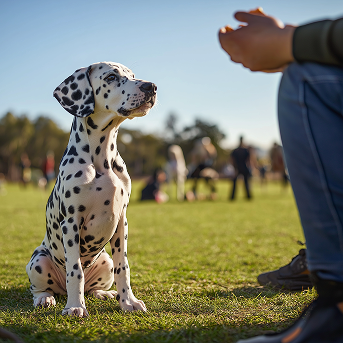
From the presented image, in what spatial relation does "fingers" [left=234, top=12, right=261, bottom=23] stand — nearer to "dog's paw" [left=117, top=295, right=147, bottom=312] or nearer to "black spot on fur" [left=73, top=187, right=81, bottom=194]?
"black spot on fur" [left=73, top=187, right=81, bottom=194]

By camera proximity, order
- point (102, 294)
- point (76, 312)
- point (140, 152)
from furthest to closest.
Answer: point (140, 152) < point (102, 294) < point (76, 312)

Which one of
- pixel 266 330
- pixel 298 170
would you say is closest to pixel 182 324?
pixel 266 330

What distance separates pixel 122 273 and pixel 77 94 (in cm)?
149

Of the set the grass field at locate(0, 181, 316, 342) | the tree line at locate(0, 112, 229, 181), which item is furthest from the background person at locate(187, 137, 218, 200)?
the tree line at locate(0, 112, 229, 181)

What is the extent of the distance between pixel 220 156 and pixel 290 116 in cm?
10361

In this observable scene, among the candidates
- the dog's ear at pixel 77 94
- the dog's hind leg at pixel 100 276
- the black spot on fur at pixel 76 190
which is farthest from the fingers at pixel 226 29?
the dog's hind leg at pixel 100 276

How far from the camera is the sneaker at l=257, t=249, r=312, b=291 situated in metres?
3.26

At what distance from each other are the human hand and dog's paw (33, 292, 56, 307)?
2.40 metres

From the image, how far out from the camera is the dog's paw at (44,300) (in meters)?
2.83

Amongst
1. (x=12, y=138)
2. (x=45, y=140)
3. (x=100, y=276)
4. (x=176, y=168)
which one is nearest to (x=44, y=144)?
(x=45, y=140)

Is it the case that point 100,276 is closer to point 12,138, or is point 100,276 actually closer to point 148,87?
point 148,87

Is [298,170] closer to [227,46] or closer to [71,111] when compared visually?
[227,46]

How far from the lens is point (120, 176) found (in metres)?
2.83

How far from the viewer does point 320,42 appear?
1.44m
